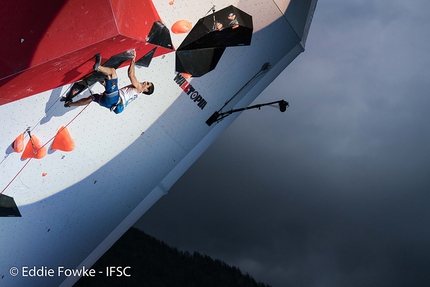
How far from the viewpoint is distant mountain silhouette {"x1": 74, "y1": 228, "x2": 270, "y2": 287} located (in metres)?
8.19

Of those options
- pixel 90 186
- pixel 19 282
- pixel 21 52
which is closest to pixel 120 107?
pixel 21 52

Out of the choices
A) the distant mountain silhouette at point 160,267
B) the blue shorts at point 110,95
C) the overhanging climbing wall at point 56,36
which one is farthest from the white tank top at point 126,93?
the distant mountain silhouette at point 160,267

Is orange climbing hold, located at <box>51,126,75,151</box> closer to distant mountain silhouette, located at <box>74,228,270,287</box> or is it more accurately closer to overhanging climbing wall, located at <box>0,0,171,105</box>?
overhanging climbing wall, located at <box>0,0,171,105</box>

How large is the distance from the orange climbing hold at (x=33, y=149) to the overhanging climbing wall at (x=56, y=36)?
54 centimetres

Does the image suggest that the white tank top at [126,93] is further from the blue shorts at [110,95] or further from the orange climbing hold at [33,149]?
the orange climbing hold at [33,149]

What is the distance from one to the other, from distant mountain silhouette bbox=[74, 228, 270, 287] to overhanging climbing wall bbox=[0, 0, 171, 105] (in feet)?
18.3

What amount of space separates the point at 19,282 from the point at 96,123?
1895 mm

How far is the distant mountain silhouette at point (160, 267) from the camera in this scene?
8188mm

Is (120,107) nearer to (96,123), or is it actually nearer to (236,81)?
(96,123)

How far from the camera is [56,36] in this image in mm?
2648

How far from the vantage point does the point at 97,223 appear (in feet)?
15.0

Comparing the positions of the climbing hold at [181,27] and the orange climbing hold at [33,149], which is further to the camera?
the climbing hold at [181,27]

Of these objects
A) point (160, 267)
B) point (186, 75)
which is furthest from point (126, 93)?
point (160, 267)

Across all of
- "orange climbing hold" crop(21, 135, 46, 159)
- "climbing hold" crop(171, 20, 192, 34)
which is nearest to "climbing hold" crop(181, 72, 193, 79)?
"climbing hold" crop(171, 20, 192, 34)
